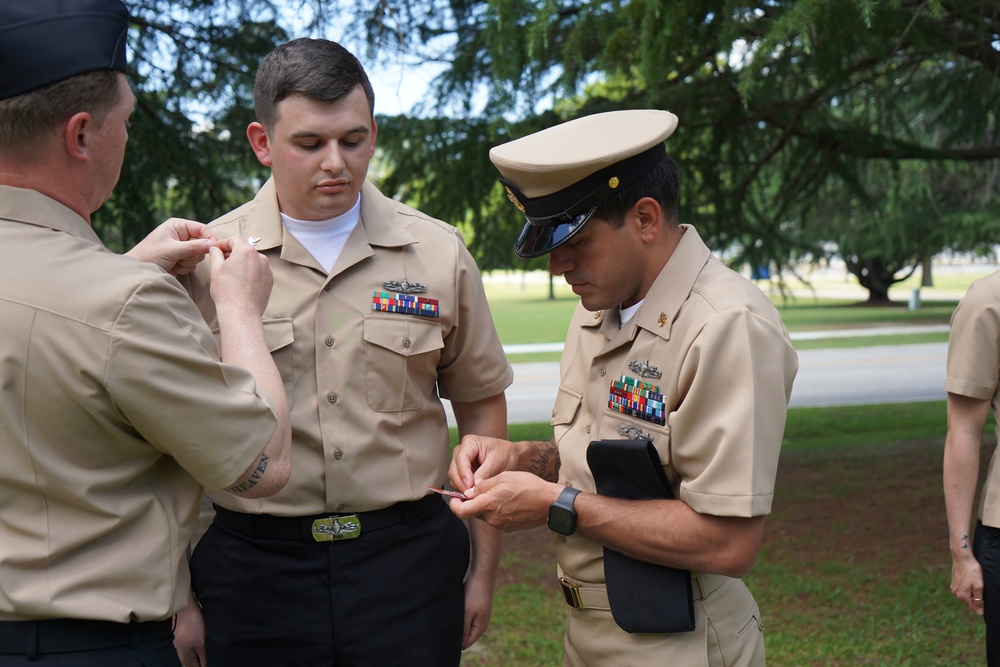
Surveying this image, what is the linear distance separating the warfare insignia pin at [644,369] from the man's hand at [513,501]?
318mm

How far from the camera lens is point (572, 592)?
2309mm

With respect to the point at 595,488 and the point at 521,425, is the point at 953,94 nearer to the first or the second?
the point at 595,488

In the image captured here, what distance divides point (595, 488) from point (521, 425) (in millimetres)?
9275

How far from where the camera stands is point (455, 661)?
2.55 metres

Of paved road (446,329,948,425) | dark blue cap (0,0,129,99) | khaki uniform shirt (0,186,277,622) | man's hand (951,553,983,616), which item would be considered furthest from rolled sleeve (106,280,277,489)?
paved road (446,329,948,425)

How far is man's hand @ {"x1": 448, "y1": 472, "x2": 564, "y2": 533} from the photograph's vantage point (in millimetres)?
2152

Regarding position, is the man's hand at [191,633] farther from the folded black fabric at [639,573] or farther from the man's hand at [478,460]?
the folded black fabric at [639,573]

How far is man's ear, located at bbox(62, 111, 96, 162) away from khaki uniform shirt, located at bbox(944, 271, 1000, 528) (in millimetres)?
2267

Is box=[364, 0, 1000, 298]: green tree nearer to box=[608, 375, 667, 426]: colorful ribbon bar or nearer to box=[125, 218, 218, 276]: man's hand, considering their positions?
box=[608, 375, 667, 426]: colorful ribbon bar

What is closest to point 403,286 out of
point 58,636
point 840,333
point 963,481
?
point 58,636

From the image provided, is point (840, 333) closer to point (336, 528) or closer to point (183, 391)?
point (336, 528)

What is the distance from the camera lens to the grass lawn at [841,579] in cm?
473

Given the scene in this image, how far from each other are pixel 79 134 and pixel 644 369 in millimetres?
1238

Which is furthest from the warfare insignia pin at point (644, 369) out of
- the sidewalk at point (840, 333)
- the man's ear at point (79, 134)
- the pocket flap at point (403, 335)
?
the sidewalk at point (840, 333)
